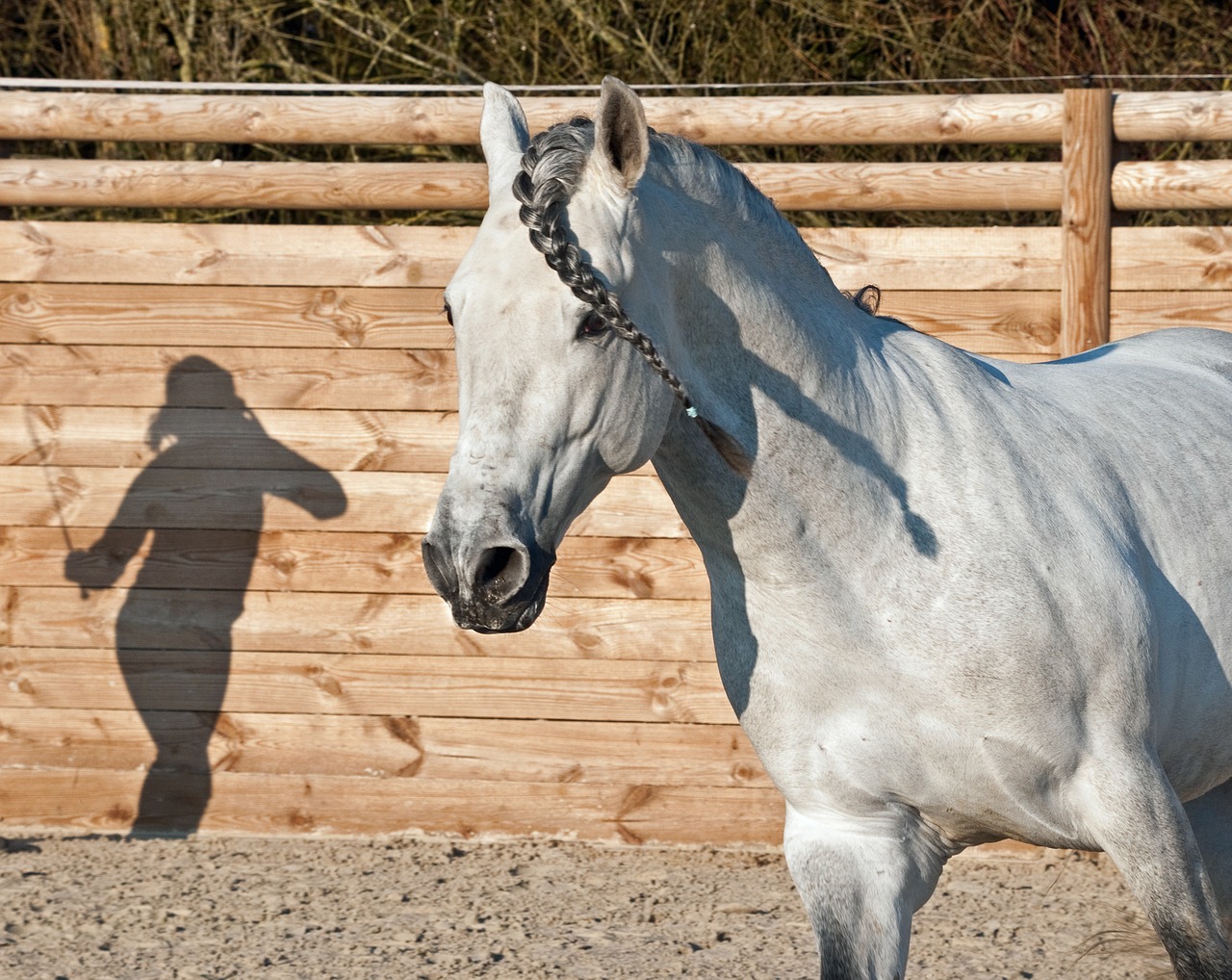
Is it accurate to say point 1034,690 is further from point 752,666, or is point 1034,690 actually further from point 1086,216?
point 1086,216

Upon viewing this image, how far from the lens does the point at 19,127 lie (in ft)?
15.0

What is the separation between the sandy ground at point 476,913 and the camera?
12.1 feet

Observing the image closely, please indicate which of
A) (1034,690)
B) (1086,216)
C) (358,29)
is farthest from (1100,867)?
(358,29)

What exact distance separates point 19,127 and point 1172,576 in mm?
3718

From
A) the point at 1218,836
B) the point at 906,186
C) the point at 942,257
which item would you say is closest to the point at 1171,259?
the point at 942,257

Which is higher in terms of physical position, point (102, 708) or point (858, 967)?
point (858, 967)

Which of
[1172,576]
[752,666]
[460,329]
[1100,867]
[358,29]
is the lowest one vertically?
[1100,867]

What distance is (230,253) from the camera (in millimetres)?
4547

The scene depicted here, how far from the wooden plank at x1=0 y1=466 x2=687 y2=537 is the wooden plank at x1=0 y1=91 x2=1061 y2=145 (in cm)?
102

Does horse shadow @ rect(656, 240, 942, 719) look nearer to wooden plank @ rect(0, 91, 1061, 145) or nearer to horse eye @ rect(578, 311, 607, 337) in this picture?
horse eye @ rect(578, 311, 607, 337)

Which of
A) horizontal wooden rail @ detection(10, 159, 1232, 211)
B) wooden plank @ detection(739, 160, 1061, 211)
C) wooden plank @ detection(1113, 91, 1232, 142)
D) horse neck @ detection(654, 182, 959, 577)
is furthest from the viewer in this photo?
wooden plank @ detection(739, 160, 1061, 211)

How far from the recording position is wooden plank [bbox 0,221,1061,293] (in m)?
4.29

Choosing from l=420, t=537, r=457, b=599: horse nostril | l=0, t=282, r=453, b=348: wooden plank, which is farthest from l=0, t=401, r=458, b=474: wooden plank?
l=420, t=537, r=457, b=599: horse nostril

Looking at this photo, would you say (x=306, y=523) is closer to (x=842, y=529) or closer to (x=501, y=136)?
(x=501, y=136)
